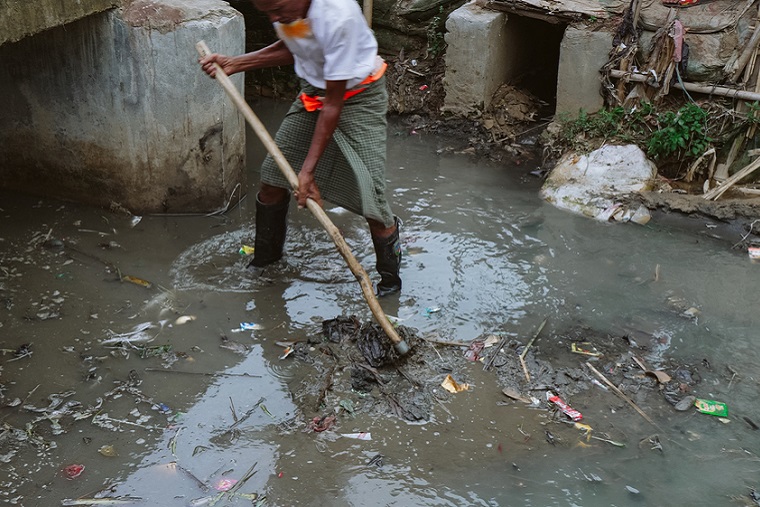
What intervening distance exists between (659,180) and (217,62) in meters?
3.22

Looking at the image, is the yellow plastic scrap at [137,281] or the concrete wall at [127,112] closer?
the yellow plastic scrap at [137,281]

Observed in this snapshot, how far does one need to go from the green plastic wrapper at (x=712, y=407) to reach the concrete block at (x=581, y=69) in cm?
297

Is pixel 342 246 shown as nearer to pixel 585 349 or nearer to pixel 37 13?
pixel 585 349

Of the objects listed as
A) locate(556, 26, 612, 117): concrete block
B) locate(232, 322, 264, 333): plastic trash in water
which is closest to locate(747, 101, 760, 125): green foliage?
locate(556, 26, 612, 117): concrete block

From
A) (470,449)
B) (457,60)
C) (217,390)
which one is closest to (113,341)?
(217,390)

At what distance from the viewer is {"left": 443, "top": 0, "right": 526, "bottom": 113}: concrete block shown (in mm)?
5914

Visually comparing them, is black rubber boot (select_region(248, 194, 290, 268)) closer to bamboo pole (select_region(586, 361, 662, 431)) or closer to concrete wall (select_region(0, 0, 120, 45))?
concrete wall (select_region(0, 0, 120, 45))

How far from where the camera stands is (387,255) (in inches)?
156

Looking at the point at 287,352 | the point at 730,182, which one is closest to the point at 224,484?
the point at 287,352

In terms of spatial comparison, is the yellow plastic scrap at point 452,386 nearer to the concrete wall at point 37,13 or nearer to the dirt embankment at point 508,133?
the dirt embankment at point 508,133

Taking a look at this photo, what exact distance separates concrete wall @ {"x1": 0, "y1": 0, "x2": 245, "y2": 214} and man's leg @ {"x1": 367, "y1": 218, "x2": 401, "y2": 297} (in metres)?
1.41

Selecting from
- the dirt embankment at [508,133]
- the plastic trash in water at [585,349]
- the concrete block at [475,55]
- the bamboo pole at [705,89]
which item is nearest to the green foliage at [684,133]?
the bamboo pole at [705,89]

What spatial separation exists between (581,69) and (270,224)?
9.52ft

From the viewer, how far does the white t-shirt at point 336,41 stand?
3.12 m
